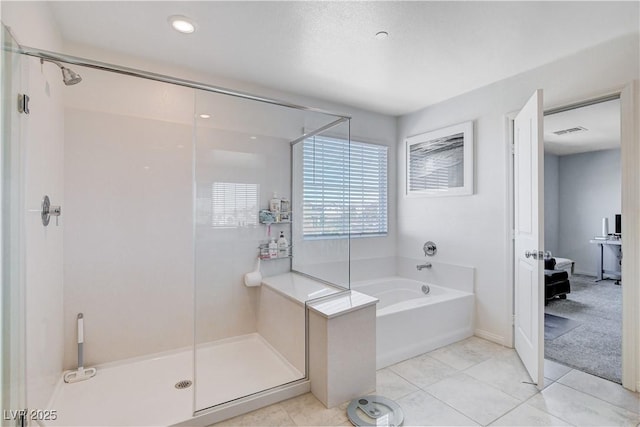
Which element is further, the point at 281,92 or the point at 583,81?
the point at 281,92

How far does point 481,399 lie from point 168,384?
2.19 m

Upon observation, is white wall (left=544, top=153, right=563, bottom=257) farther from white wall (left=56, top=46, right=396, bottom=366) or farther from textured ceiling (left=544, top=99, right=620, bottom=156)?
white wall (left=56, top=46, right=396, bottom=366)

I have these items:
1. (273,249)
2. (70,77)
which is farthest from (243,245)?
(70,77)

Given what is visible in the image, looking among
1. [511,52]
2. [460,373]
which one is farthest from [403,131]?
[460,373]

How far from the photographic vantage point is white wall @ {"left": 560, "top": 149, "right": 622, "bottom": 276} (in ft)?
17.8

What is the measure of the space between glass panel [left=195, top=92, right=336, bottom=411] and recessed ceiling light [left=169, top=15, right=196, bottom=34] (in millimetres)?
424

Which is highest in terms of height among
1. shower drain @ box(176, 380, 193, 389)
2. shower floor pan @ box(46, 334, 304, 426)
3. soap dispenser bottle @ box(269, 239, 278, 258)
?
soap dispenser bottle @ box(269, 239, 278, 258)

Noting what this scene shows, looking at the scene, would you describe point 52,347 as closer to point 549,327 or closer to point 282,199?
point 282,199

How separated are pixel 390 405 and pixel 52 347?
2.24 m

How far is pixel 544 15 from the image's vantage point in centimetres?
189

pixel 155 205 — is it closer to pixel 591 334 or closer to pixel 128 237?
pixel 128 237

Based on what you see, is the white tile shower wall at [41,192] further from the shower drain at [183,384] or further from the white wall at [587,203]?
the white wall at [587,203]

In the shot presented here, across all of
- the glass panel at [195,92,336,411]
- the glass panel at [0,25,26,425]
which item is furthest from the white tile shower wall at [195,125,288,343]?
the glass panel at [0,25,26,425]

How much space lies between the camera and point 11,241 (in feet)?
4.34
